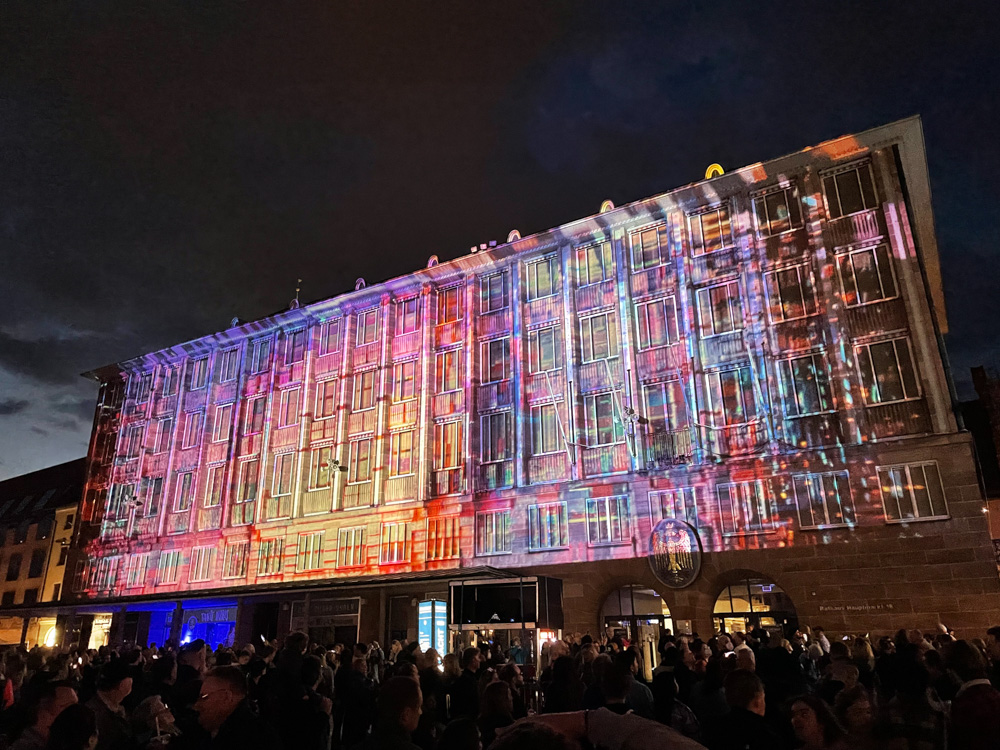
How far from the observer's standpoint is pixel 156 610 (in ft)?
121

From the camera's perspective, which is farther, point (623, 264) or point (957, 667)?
point (623, 264)

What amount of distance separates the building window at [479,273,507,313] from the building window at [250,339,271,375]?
13.9m

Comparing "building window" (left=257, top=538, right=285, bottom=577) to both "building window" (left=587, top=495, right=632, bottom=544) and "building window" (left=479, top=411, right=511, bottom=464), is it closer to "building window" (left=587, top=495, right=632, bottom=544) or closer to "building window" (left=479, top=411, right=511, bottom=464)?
"building window" (left=479, top=411, right=511, bottom=464)

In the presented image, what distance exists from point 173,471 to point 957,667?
41156mm

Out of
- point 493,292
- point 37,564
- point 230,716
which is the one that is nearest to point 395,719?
point 230,716

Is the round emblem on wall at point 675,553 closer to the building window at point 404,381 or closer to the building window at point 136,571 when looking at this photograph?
the building window at point 404,381

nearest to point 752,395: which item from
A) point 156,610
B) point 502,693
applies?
point 502,693

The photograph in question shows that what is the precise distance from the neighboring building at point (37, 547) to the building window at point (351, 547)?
26.3 metres

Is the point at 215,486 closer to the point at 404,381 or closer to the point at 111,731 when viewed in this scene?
the point at 404,381

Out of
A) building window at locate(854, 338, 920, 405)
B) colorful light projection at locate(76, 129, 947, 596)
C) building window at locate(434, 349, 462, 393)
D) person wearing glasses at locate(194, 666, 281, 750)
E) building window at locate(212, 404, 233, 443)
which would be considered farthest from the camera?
building window at locate(212, 404, 233, 443)

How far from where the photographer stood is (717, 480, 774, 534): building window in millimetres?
24656

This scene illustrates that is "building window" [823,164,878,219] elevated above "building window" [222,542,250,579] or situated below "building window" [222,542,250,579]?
above

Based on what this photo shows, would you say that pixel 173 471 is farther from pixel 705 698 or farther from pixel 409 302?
pixel 705 698

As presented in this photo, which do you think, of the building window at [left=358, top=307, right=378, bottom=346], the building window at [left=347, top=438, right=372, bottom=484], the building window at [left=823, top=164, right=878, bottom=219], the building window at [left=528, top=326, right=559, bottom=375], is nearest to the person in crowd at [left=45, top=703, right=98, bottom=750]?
the building window at [left=528, top=326, right=559, bottom=375]
